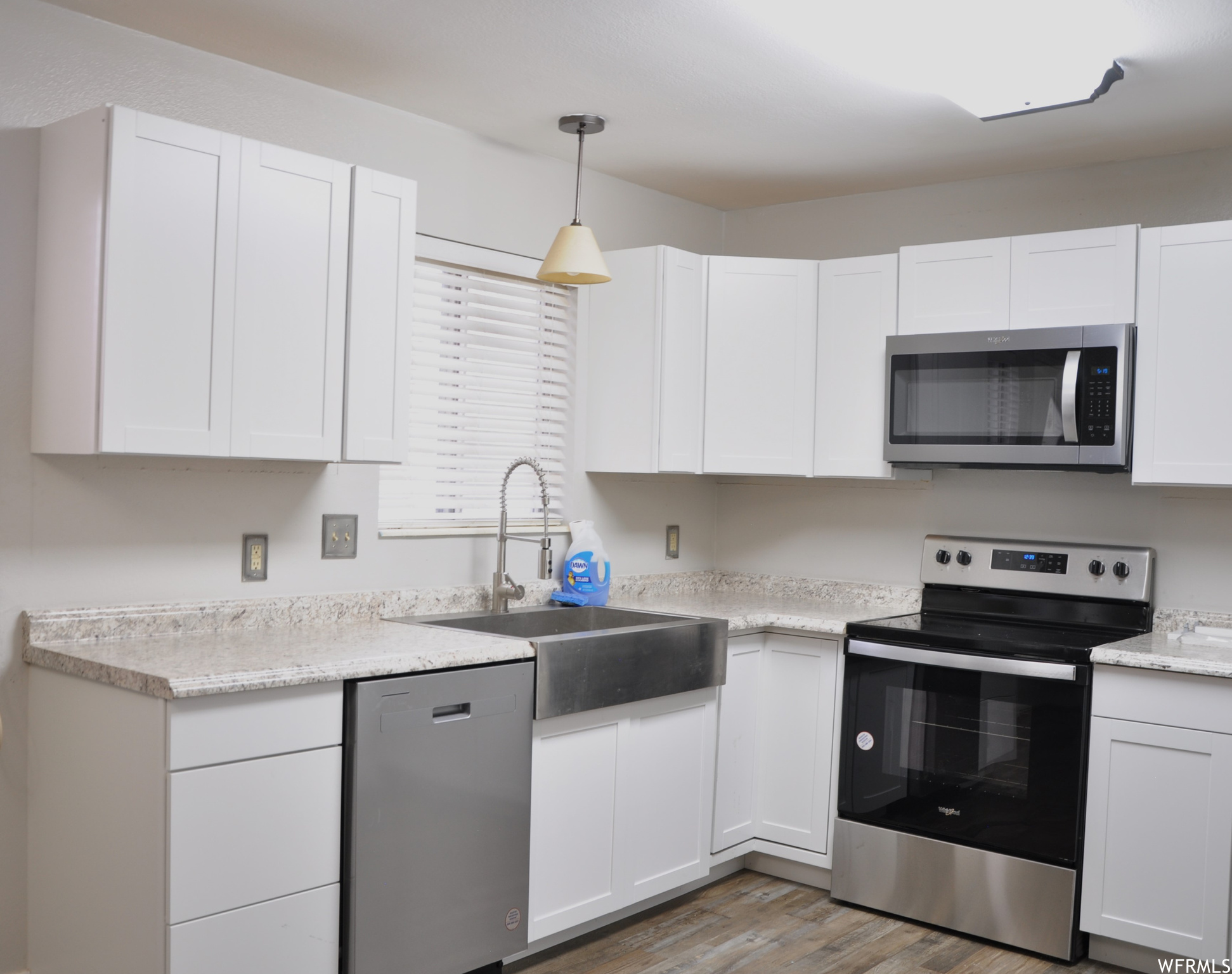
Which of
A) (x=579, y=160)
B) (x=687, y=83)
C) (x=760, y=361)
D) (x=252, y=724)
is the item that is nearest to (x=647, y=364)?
(x=760, y=361)

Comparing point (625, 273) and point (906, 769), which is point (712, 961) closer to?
point (906, 769)

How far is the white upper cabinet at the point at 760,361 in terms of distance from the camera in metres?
3.60

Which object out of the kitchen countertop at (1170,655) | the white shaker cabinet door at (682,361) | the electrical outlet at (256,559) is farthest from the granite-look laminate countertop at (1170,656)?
the electrical outlet at (256,559)

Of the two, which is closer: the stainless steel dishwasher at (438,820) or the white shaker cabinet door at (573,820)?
the stainless steel dishwasher at (438,820)

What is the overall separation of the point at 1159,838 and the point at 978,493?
→ 126cm

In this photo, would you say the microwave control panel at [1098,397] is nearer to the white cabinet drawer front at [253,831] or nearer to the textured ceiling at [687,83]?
the textured ceiling at [687,83]

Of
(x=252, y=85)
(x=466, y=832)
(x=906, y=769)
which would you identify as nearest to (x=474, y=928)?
(x=466, y=832)

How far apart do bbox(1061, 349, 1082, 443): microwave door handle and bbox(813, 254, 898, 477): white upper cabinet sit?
0.57 m

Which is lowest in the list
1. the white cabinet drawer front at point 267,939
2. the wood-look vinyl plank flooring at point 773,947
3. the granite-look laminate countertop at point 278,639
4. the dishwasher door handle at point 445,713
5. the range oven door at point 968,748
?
the wood-look vinyl plank flooring at point 773,947

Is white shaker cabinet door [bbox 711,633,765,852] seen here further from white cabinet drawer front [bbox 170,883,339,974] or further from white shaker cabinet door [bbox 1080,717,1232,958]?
white cabinet drawer front [bbox 170,883,339,974]

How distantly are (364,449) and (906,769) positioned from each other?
1.81m

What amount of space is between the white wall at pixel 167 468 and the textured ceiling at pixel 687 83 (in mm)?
75

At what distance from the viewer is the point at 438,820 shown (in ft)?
7.69

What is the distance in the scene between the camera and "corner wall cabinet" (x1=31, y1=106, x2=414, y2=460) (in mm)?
2172
